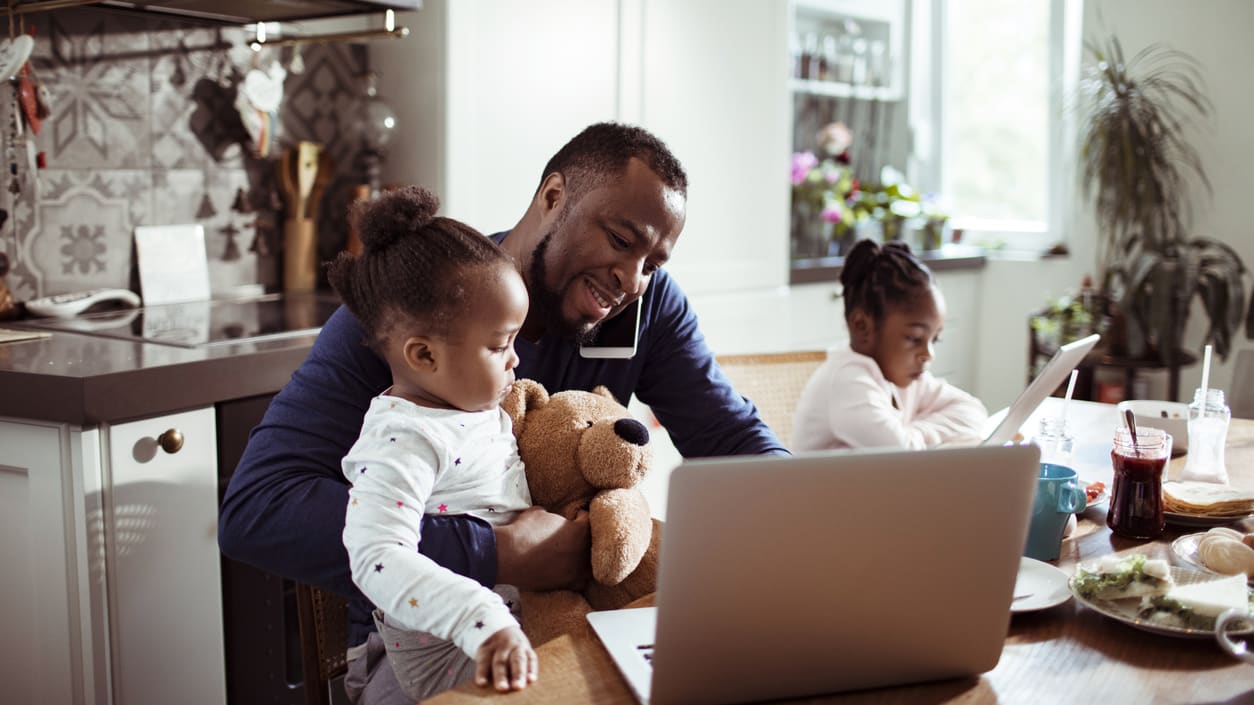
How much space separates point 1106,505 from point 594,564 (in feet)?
2.41

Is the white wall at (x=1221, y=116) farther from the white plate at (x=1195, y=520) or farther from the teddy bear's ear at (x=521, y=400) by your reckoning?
the teddy bear's ear at (x=521, y=400)

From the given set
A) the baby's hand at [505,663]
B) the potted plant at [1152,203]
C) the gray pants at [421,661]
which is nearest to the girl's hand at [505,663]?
the baby's hand at [505,663]

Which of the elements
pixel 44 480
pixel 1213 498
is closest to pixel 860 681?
pixel 1213 498

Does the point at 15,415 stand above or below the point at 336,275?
below

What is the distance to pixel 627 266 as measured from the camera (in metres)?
1.45

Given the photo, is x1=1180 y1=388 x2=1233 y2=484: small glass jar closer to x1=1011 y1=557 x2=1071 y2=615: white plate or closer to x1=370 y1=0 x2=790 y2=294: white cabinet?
x1=1011 y1=557 x2=1071 y2=615: white plate

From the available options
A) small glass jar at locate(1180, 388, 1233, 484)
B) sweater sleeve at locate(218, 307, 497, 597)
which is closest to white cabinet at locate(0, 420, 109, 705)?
sweater sleeve at locate(218, 307, 497, 597)

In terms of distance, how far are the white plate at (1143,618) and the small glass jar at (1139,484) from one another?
17 centimetres

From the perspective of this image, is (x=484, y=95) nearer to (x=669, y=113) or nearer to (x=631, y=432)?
(x=669, y=113)

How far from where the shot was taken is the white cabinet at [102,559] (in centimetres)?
166

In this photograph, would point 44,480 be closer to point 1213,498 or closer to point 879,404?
point 879,404

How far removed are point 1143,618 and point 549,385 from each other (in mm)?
788

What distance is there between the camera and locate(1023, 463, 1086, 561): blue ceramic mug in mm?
1261

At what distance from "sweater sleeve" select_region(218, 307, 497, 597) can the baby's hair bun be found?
6.6 inches
